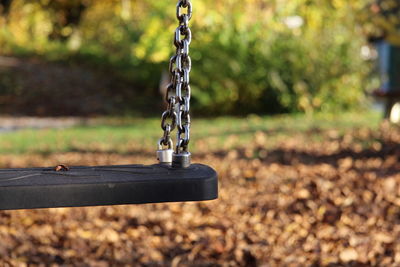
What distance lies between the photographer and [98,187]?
7.70 ft

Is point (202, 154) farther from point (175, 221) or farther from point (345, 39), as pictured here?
point (345, 39)

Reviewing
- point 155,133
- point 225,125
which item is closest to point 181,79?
point 155,133

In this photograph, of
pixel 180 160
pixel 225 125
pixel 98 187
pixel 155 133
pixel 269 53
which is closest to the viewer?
pixel 98 187

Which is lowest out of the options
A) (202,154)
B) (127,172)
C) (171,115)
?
(202,154)

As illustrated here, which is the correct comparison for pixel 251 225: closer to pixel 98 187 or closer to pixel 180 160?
pixel 180 160

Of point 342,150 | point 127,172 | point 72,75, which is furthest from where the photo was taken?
point 72,75

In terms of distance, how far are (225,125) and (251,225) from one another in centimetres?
640

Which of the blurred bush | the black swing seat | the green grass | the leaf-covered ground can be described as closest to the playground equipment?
the black swing seat

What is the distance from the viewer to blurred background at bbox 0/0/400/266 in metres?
4.49

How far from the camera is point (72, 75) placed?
17344mm

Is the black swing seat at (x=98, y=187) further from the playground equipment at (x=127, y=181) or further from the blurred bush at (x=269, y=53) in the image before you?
the blurred bush at (x=269, y=53)

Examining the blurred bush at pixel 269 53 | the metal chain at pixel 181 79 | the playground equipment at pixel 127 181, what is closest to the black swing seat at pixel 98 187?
the playground equipment at pixel 127 181

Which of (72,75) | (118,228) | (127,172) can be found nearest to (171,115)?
(127,172)

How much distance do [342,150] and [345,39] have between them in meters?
5.71
